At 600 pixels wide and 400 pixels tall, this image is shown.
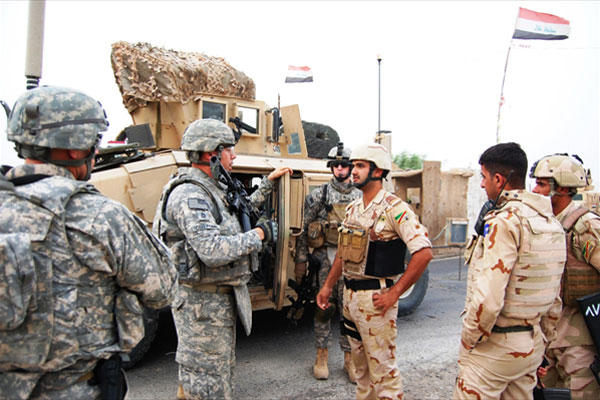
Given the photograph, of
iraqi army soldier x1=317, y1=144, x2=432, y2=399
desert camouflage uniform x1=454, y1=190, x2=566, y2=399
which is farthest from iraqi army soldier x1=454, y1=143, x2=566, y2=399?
iraqi army soldier x1=317, y1=144, x2=432, y2=399

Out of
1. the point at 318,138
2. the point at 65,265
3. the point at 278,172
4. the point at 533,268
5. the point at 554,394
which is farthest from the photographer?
the point at 318,138

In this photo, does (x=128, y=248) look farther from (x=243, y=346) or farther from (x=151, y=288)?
(x=243, y=346)

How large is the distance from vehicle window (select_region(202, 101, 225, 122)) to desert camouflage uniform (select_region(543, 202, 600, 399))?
13.0ft

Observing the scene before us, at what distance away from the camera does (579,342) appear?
8.86ft

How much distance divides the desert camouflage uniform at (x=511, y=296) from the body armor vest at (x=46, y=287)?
67.3 inches

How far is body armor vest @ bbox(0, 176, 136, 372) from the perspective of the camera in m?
1.44

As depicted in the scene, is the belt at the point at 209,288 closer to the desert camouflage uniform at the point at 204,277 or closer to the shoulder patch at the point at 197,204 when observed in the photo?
the desert camouflage uniform at the point at 204,277

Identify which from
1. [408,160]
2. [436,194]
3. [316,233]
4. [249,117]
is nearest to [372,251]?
[316,233]

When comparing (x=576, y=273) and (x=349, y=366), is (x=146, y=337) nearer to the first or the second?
(x=349, y=366)

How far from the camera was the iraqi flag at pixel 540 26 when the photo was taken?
12.3 meters

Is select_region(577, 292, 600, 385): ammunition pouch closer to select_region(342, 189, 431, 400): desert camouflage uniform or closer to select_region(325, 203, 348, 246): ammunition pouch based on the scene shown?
select_region(342, 189, 431, 400): desert camouflage uniform

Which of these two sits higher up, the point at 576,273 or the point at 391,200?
the point at 391,200

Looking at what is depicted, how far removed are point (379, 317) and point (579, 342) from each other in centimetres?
121

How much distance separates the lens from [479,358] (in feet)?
7.20
